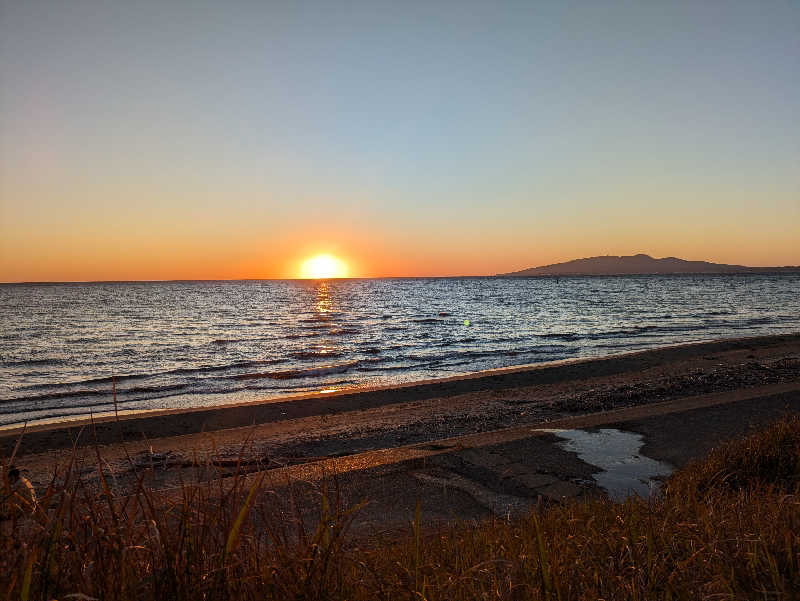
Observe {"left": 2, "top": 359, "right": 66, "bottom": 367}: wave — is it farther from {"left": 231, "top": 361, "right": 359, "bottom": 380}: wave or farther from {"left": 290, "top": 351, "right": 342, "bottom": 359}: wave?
{"left": 290, "top": 351, "right": 342, "bottom": 359}: wave

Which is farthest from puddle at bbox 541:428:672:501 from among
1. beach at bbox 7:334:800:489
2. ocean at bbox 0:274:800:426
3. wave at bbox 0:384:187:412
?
wave at bbox 0:384:187:412

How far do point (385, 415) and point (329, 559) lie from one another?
1069 centimetres

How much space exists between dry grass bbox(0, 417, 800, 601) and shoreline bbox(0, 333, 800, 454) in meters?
7.63

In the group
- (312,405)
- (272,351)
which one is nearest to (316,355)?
(272,351)

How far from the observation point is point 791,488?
4.94 metres

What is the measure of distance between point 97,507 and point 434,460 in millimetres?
5804

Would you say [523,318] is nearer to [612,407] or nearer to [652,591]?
[612,407]

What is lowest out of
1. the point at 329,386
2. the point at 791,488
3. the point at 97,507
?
the point at 329,386

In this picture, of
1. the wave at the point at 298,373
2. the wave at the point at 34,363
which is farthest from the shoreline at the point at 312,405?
the wave at the point at 34,363

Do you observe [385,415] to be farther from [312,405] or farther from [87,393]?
[87,393]

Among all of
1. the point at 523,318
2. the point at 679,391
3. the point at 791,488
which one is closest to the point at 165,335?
the point at 523,318

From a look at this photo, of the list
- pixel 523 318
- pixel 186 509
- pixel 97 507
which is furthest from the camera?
pixel 523 318

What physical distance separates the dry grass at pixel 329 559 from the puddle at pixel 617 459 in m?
3.06

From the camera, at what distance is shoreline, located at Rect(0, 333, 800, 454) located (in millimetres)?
11734
